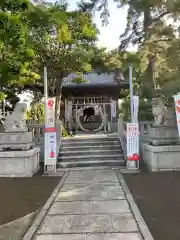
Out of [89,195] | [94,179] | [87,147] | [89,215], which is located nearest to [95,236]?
[89,215]

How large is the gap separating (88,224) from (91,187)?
264cm

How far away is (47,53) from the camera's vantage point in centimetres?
1423

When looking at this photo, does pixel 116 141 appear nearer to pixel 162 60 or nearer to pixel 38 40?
pixel 162 60

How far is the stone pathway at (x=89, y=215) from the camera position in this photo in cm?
393

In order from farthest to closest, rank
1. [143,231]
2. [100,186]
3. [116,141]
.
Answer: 1. [116,141]
2. [100,186]
3. [143,231]

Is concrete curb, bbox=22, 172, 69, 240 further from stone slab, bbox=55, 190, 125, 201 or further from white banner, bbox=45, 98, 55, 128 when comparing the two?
white banner, bbox=45, 98, 55, 128

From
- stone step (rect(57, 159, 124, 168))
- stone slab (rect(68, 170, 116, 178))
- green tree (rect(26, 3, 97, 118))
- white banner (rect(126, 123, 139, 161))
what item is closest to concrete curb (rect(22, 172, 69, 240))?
stone slab (rect(68, 170, 116, 178))

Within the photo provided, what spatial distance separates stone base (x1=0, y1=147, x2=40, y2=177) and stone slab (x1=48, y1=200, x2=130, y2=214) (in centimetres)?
364

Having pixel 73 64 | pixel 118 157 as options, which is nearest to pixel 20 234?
pixel 118 157

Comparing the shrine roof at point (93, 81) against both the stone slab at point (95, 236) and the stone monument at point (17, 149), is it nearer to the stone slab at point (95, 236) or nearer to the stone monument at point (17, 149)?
the stone monument at point (17, 149)

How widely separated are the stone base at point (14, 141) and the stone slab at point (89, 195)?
3250mm

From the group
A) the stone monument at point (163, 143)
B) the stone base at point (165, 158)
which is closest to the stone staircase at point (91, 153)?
the stone monument at point (163, 143)

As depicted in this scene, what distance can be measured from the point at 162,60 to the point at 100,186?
7.85 m

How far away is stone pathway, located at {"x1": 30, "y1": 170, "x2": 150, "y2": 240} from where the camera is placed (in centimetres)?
393
